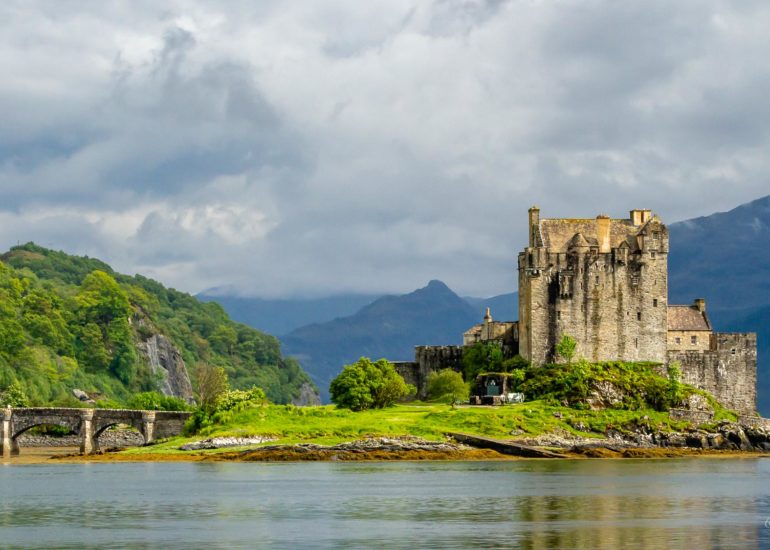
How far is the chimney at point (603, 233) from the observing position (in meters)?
133

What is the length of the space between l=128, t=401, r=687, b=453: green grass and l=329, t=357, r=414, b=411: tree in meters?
1.38

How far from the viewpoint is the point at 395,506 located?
258 ft

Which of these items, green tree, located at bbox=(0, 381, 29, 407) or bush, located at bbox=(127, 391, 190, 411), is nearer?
green tree, located at bbox=(0, 381, 29, 407)

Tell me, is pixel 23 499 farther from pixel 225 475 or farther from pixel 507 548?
pixel 507 548

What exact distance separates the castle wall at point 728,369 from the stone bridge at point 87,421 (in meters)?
43.1

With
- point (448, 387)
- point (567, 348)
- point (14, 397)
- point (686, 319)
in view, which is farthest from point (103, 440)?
point (686, 319)

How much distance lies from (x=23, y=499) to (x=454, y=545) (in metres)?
33.8

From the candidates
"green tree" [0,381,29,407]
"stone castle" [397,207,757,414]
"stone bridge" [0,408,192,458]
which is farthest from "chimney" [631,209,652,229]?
"green tree" [0,381,29,407]

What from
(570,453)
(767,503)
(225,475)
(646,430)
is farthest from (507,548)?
(646,430)

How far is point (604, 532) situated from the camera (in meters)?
66.3

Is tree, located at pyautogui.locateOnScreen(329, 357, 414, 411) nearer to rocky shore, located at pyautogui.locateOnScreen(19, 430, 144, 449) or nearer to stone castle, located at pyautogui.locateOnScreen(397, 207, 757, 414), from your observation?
stone castle, located at pyautogui.locateOnScreen(397, 207, 757, 414)

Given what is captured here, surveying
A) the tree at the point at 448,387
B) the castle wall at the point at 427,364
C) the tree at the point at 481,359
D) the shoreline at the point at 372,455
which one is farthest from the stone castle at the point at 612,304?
the shoreline at the point at 372,455

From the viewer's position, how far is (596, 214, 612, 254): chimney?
13262cm

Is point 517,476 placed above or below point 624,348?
below
